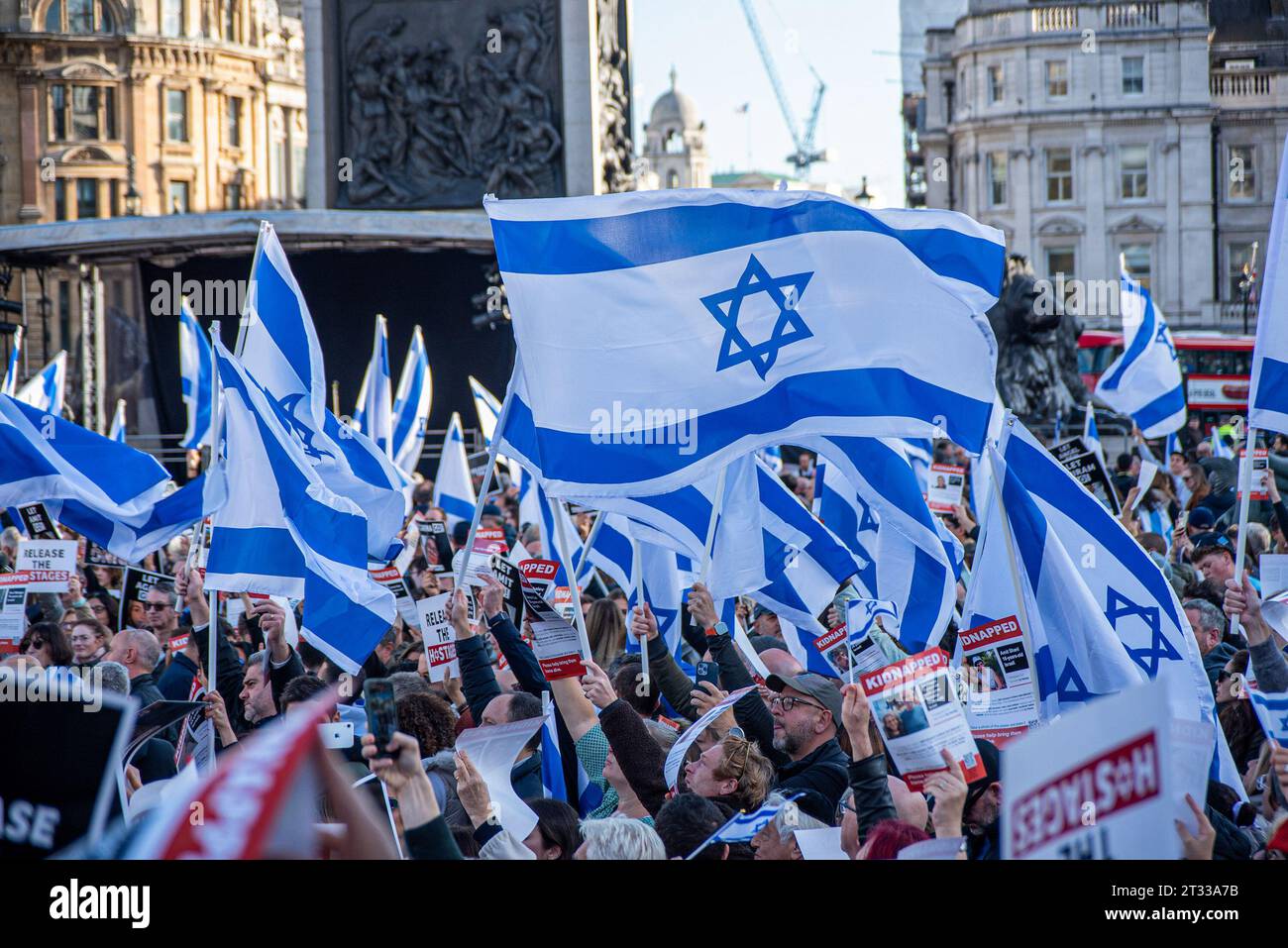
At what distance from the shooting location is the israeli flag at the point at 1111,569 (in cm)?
652

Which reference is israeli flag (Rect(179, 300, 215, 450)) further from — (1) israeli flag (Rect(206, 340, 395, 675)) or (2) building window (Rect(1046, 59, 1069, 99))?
(2) building window (Rect(1046, 59, 1069, 99))

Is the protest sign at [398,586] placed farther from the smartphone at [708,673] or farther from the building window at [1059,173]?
the building window at [1059,173]

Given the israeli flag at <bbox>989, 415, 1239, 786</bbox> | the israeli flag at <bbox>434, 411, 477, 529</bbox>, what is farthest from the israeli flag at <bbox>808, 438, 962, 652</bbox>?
the israeli flag at <bbox>434, 411, 477, 529</bbox>

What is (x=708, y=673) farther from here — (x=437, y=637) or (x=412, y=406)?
(x=412, y=406)

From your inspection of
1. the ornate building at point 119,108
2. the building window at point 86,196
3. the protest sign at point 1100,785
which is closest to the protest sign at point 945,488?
the protest sign at point 1100,785

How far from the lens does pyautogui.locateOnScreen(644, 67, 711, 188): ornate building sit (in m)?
184

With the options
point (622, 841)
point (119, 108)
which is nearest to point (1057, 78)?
point (119, 108)

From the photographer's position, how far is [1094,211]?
6100 cm

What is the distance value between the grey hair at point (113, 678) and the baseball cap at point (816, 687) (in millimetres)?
2447

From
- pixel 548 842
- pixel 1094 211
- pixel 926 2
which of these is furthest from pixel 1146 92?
pixel 548 842

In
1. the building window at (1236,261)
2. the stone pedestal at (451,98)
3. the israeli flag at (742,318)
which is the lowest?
the israeli flag at (742,318)

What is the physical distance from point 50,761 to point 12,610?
6.13 metres

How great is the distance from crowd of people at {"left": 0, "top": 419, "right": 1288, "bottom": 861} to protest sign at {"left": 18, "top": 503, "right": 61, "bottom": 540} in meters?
0.49
